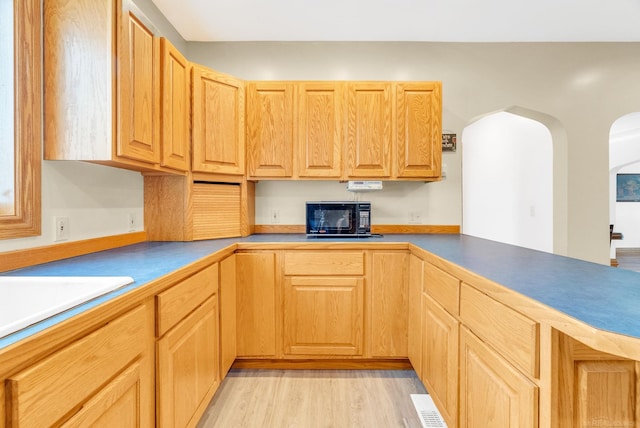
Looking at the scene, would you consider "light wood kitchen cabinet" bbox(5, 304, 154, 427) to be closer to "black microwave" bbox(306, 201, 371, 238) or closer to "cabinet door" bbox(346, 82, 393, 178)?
"black microwave" bbox(306, 201, 371, 238)

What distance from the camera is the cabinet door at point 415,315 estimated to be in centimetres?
189

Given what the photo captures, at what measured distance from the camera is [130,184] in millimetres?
2064

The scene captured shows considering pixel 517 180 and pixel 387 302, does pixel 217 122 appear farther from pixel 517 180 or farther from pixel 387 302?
pixel 517 180

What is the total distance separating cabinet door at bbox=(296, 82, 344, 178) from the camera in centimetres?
241

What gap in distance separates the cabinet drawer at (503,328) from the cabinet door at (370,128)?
1334mm

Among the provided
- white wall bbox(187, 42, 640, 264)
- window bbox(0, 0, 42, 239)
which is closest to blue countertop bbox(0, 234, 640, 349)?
window bbox(0, 0, 42, 239)

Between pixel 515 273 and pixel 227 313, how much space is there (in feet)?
5.09

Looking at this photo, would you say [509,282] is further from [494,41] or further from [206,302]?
[494,41]

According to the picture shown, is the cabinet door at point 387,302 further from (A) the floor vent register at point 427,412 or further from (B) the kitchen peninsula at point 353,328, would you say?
(A) the floor vent register at point 427,412

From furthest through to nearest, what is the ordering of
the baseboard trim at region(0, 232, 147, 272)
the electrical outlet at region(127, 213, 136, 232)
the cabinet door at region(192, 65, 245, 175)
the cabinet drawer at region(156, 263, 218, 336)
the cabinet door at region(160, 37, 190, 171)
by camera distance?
the cabinet door at region(192, 65, 245, 175)
the electrical outlet at region(127, 213, 136, 232)
the cabinet door at region(160, 37, 190, 171)
the baseboard trim at region(0, 232, 147, 272)
the cabinet drawer at region(156, 263, 218, 336)

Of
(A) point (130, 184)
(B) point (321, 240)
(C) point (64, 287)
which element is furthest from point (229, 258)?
(C) point (64, 287)

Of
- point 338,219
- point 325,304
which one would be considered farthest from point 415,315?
point 338,219

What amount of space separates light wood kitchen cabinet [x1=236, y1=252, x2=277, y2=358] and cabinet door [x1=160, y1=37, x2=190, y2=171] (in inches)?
29.2

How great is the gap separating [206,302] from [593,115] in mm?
3453
